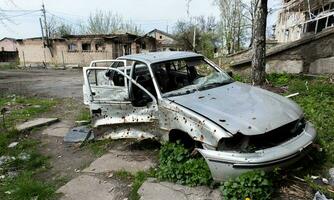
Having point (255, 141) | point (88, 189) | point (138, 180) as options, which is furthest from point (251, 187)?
point (88, 189)

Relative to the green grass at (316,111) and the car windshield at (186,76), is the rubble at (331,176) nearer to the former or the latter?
the green grass at (316,111)

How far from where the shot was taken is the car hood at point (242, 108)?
11.7 feet

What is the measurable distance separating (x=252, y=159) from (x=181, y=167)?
105 centimetres

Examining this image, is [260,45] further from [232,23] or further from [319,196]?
[232,23]

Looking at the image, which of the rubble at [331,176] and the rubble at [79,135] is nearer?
the rubble at [331,176]

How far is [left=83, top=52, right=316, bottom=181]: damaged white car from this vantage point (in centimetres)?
351

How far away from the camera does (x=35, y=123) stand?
7.66 m

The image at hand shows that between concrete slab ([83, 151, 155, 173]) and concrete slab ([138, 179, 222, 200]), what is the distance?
0.73m

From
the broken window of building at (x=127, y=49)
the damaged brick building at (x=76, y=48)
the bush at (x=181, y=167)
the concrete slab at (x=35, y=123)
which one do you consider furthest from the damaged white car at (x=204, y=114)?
the broken window of building at (x=127, y=49)

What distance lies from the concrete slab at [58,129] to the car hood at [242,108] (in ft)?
12.0

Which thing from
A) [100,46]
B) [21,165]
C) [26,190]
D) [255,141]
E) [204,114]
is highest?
[100,46]

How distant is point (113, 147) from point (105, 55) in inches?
1189

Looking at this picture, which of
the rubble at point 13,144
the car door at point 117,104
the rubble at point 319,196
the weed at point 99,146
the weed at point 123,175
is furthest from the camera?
the rubble at point 13,144

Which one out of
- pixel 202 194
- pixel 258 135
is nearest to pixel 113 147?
pixel 202 194
